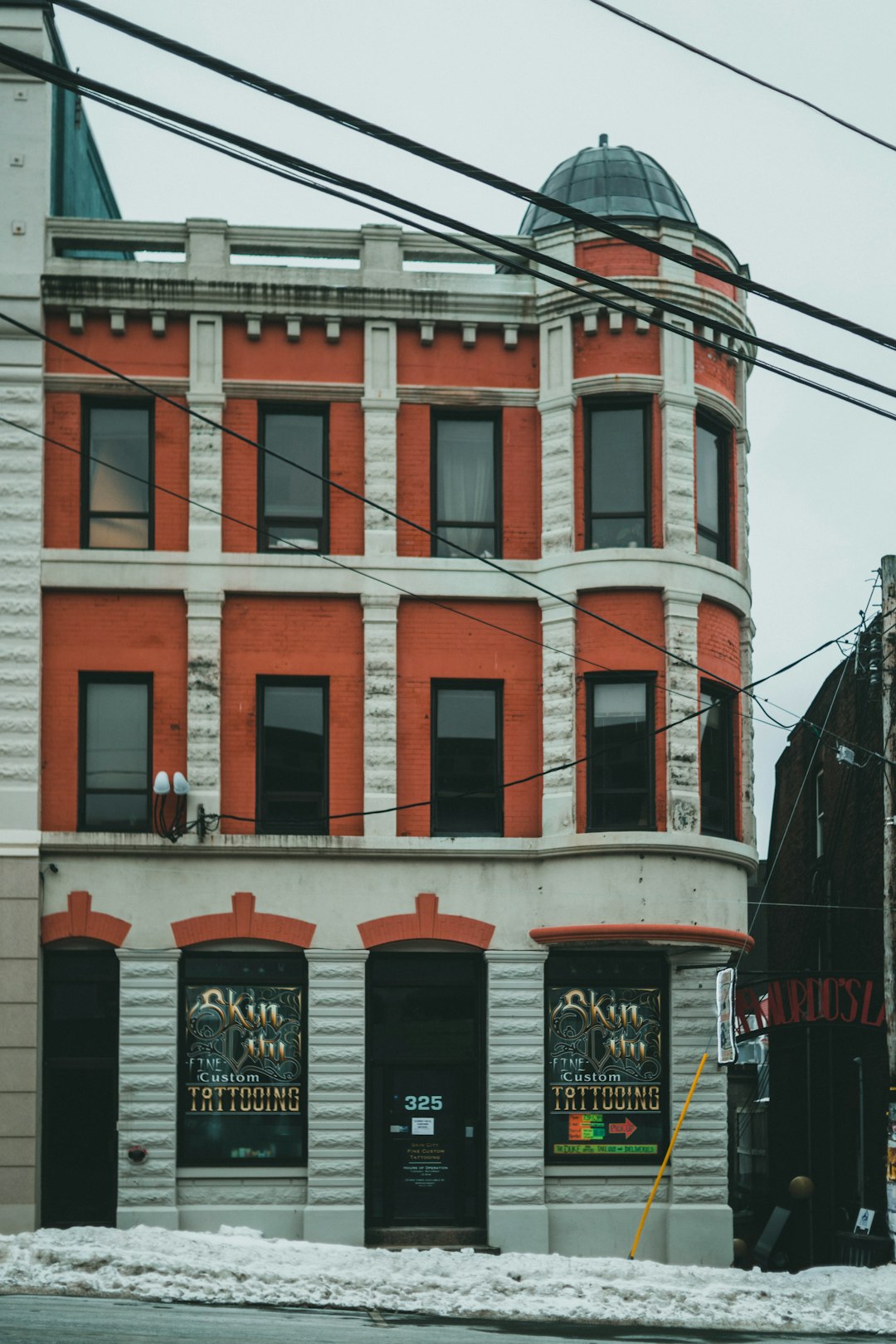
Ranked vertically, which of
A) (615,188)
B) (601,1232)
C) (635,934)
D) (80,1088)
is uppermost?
(615,188)

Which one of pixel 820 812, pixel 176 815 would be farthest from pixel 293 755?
pixel 820 812

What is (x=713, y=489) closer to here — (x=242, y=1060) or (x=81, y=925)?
(x=242, y=1060)

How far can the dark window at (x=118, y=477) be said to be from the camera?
21953 mm

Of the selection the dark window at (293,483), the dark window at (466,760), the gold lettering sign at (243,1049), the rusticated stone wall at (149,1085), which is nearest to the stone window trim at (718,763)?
the dark window at (466,760)

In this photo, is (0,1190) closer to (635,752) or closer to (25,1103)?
(25,1103)

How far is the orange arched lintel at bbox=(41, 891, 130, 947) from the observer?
68.5 ft

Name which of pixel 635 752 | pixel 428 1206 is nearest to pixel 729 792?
pixel 635 752

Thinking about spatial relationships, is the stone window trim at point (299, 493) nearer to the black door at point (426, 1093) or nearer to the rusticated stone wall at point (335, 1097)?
the rusticated stone wall at point (335, 1097)

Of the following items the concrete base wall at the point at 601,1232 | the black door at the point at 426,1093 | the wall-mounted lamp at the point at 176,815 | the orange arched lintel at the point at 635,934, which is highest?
the wall-mounted lamp at the point at 176,815

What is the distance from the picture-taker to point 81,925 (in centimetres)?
2091

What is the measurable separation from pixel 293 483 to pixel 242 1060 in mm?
7095

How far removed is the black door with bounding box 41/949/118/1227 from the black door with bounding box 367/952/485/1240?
307 cm

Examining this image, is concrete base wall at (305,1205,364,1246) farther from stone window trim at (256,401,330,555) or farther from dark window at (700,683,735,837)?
stone window trim at (256,401,330,555)

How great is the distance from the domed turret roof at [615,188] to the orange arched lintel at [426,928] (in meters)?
8.73
